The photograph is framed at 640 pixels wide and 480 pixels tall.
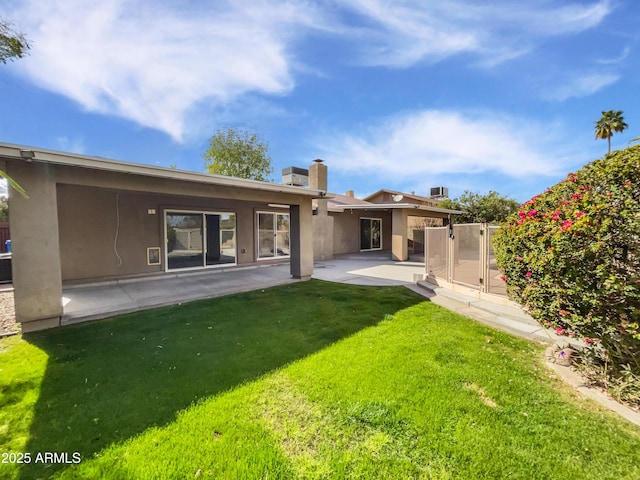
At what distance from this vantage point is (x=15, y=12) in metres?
8.19

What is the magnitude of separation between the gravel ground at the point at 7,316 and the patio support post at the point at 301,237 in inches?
250

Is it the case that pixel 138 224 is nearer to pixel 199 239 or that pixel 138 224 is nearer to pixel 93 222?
pixel 93 222

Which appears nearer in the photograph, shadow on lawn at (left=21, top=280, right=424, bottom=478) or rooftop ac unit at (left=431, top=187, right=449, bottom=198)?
shadow on lawn at (left=21, top=280, right=424, bottom=478)

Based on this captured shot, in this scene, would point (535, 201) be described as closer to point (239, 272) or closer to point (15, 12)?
point (239, 272)

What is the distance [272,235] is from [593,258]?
37.2 ft

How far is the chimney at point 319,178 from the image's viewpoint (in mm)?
15094

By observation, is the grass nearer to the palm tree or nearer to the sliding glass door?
the sliding glass door

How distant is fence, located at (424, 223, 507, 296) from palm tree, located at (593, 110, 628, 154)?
34.0 metres

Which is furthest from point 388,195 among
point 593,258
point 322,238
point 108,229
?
point 593,258

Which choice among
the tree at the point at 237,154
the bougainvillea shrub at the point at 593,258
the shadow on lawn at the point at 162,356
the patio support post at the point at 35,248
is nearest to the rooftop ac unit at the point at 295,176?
the shadow on lawn at the point at 162,356

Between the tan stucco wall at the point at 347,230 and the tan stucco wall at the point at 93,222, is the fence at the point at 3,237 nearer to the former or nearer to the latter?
the tan stucco wall at the point at 93,222

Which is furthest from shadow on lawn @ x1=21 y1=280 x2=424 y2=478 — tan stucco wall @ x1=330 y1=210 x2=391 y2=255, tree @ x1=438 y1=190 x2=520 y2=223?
tree @ x1=438 y1=190 x2=520 y2=223

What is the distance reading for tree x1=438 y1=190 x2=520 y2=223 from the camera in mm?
20688

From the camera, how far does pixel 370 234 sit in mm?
19016
